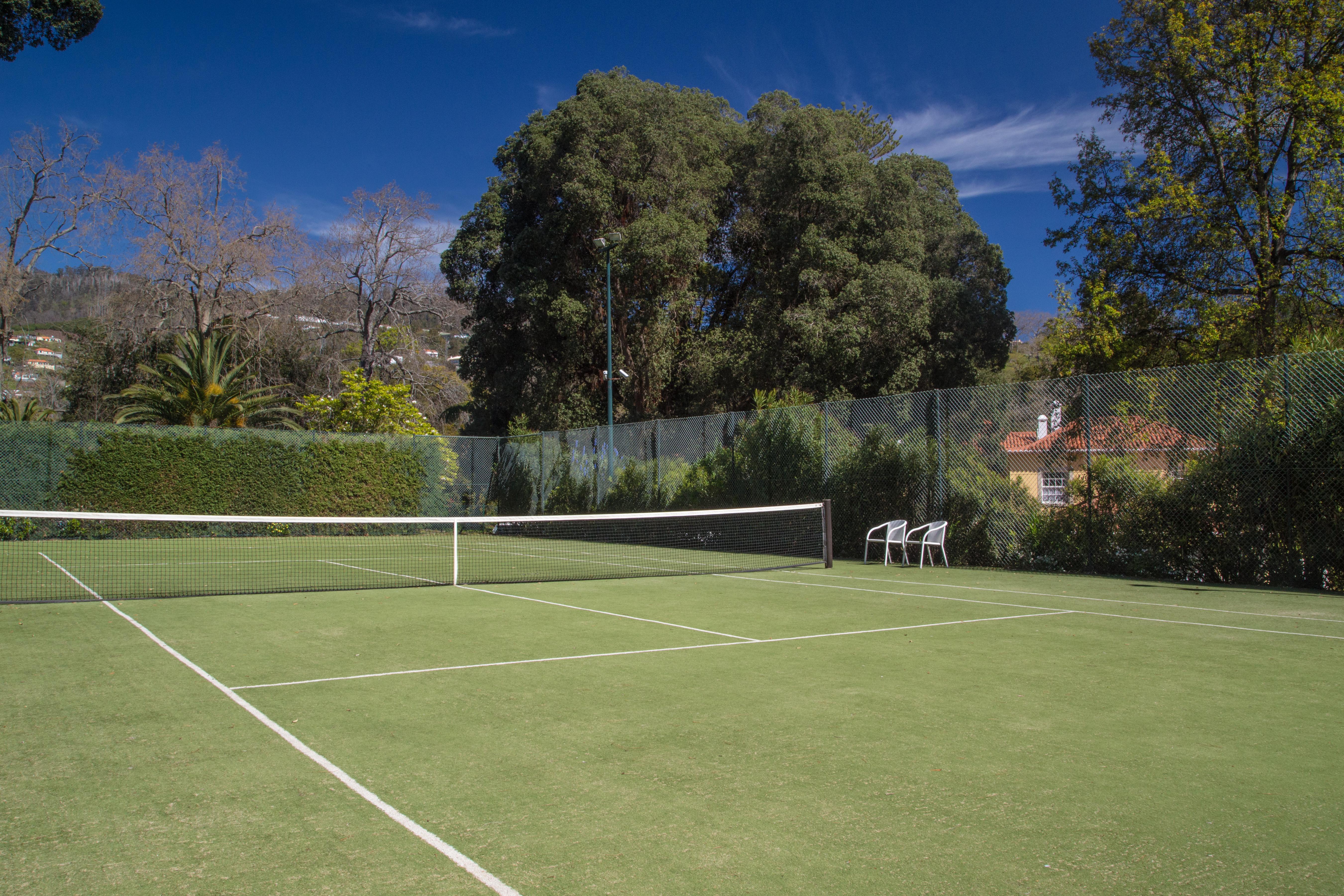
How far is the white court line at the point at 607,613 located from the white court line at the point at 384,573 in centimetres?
67

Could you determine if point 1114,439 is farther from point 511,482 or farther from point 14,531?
point 14,531

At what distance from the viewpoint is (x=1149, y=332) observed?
1862cm

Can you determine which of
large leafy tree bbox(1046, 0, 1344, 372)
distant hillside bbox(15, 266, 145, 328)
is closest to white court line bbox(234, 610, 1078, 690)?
large leafy tree bbox(1046, 0, 1344, 372)

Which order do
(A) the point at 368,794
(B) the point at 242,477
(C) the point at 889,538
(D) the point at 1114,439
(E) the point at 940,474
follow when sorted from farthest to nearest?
(B) the point at 242,477, (E) the point at 940,474, (C) the point at 889,538, (D) the point at 1114,439, (A) the point at 368,794

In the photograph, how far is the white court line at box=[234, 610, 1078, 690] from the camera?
5.65 m

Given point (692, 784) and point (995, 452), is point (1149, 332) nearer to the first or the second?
point (995, 452)

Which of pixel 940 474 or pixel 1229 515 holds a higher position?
pixel 940 474

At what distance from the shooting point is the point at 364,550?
59.7ft

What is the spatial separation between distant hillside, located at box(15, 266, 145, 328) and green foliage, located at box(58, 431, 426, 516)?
1444 cm

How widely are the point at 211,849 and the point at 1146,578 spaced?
11.5m

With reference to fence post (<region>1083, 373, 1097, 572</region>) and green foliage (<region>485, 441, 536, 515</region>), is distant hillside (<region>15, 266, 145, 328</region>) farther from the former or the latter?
fence post (<region>1083, 373, 1097, 572</region>)

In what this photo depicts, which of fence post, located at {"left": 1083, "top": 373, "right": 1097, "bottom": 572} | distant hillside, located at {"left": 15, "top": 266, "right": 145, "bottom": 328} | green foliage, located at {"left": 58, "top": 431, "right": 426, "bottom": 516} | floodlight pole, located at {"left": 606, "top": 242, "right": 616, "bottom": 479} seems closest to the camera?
fence post, located at {"left": 1083, "top": 373, "right": 1097, "bottom": 572}

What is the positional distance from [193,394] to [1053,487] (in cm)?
2105

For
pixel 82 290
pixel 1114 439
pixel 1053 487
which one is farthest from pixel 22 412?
pixel 1114 439
